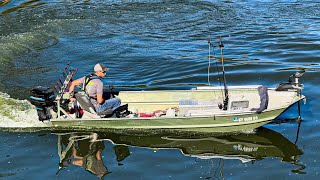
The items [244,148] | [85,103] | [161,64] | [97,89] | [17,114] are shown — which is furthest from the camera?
[161,64]

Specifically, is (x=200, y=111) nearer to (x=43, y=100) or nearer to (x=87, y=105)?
(x=87, y=105)

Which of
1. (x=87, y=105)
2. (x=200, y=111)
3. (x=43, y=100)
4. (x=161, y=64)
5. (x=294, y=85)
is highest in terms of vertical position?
(x=161, y=64)

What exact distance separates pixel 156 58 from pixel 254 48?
392 centimetres

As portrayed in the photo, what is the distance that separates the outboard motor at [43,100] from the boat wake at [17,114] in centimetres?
65

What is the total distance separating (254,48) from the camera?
1992 cm

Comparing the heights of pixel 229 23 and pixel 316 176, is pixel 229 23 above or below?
above

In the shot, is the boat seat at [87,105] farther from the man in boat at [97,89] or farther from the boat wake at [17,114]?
the boat wake at [17,114]

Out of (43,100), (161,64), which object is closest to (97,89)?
(43,100)

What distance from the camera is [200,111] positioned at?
13.0 meters

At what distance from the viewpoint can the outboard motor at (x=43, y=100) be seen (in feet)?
43.0

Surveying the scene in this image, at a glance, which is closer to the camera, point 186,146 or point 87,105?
point 186,146

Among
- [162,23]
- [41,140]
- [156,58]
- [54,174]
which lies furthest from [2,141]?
[162,23]

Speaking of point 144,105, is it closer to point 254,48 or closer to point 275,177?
point 275,177

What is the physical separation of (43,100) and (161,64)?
6.34 metres
